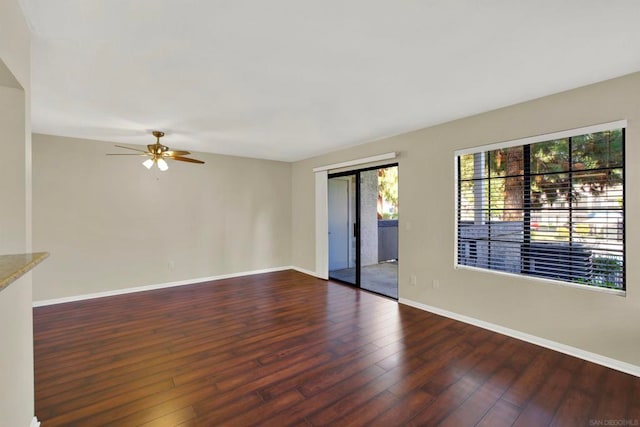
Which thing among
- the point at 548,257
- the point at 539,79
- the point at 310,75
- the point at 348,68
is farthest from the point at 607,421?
the point at 310,75

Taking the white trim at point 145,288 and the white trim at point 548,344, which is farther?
Answer: the white trim at point 145,288

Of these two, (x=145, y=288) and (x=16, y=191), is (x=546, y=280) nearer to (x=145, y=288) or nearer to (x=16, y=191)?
(x=16, y=191)

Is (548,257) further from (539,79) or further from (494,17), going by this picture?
(494,17)

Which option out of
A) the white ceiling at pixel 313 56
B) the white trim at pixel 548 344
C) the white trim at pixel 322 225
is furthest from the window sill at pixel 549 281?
the white trim at pixel 322 225

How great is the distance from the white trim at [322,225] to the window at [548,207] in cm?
258

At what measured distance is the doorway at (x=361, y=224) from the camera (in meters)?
5.16

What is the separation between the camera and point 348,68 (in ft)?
7.32

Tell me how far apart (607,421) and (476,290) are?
157 centimetres

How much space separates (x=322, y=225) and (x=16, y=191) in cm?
444

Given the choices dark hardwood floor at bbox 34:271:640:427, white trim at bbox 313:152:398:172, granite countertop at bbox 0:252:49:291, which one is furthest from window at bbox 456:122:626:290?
granite countertop at bbox 0:252:49:291

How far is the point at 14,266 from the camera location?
3.85 feet

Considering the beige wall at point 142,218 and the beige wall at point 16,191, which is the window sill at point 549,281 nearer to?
the beige wall at point 16,191

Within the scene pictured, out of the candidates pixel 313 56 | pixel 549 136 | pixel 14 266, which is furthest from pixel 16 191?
pixel 549 136

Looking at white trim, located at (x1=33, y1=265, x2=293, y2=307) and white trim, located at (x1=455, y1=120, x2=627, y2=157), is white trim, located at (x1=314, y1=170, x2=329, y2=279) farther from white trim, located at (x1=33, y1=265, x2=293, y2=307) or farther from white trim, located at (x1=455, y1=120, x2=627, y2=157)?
white trim, located at (x1=455, y1=120, x2=627, y2=157)
